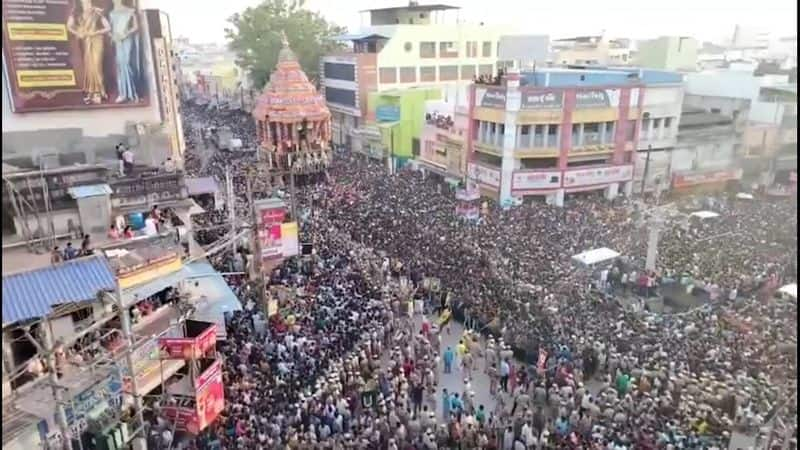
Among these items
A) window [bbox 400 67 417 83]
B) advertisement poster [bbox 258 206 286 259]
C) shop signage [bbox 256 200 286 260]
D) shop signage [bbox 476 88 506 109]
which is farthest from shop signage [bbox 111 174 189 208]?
window [bbox 400 67 417 83]

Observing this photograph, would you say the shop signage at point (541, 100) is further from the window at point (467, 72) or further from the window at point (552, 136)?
the window at point (467, 72)

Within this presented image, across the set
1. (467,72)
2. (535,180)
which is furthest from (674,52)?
(535,180)

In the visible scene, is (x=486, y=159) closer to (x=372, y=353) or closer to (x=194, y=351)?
(x=372, y=353)

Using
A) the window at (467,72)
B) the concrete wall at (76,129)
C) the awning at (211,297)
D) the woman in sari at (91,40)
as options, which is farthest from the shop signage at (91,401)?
the window at (467,72)

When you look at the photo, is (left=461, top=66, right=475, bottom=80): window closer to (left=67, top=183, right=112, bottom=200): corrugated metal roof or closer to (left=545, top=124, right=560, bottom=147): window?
(left=545, top=124, right=560, bottom=147): window

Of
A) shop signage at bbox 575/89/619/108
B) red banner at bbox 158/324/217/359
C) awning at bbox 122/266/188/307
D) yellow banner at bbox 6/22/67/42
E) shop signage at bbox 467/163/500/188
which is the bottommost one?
shop signage at bbox 467/163/500/188

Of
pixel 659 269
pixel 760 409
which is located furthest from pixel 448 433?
pixel 659 269
